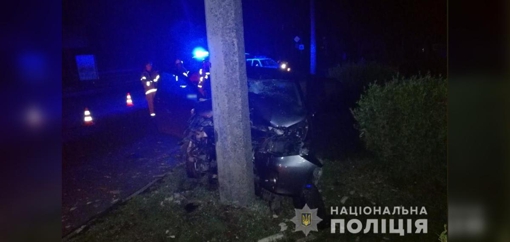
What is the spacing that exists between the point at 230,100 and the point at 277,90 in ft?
3.00

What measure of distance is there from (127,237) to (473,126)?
2.88 metres

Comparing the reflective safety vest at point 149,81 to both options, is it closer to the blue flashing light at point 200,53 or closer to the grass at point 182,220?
the blue flashing light at point 200,53

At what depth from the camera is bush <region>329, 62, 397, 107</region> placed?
14.7ft

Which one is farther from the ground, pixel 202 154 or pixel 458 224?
pixel 202 154

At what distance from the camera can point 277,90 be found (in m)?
4.41

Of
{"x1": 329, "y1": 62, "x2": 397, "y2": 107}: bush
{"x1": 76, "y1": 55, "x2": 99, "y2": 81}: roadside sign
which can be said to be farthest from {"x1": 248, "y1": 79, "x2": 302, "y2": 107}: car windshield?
{"x1": 76, "y1": 55, "x2": 99, "y2": 81}: roadside sign

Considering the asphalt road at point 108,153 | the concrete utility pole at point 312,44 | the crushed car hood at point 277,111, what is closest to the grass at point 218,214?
the asphalt road at point 108,153

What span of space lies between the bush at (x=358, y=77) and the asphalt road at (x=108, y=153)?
197 centimetres

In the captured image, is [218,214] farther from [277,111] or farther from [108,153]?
[108,153]

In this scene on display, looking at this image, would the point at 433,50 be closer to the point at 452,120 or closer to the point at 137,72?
the point at 452,120

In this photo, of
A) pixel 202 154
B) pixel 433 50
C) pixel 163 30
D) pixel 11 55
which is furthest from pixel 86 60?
pixel 433 50

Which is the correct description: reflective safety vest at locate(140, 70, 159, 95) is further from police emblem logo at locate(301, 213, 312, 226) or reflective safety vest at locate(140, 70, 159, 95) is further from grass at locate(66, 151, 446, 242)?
police emblem logo at locate(301, 213, 312, 226)

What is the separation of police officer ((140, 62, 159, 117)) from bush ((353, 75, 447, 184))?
2.49 m

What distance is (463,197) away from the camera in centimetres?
288
